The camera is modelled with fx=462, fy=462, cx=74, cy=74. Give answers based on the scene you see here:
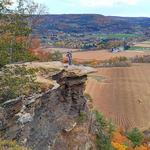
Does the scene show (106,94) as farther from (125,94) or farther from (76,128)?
(76,128)

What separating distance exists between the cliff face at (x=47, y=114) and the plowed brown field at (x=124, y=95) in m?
27.3

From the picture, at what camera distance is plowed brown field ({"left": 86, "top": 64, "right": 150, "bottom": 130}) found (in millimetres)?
59906

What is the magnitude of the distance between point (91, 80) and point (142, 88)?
42.7 ft

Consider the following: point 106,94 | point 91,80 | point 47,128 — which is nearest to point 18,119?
point 47,128

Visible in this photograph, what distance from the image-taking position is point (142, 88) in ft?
275

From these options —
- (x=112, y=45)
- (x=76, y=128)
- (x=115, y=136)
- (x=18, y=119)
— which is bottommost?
(x=112, y=45)

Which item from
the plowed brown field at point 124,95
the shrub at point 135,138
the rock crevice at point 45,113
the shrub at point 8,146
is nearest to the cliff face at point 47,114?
the rock crevice at point 45,113

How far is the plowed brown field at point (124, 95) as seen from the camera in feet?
197

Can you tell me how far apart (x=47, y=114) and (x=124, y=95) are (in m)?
52.1

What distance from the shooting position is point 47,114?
83.3 ft

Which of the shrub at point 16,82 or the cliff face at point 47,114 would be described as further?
the shrub at point 16,82

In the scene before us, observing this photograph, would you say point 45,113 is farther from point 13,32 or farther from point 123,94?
point 123,94

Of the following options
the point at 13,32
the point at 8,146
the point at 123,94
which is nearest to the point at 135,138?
the point at 13,32

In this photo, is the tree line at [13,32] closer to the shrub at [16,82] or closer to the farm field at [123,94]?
the shrub at [16,82]
